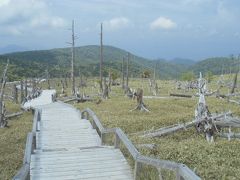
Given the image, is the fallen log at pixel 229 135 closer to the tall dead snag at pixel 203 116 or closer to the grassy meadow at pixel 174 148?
the grassy meadow at pixel 174 148

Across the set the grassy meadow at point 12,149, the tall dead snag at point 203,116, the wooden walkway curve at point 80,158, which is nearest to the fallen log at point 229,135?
the tall dead snag at point 203,116

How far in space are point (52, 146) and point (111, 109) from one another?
1946cm

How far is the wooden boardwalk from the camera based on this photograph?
1459 centimetres

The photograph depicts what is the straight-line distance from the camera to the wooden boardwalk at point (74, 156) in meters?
14.6

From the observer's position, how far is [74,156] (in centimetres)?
1709

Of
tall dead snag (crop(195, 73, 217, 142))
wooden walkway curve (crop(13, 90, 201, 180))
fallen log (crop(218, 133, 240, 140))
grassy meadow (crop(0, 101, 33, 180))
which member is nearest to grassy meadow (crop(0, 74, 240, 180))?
grassy meadow (crop(0, 101, 33, 180))

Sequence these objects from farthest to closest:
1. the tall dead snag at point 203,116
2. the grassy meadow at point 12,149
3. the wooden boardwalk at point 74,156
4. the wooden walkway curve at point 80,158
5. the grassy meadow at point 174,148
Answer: the tall dead snag at point 203,116 → the grassy meadow at point 12,149 → the grassy meadow at point 174,148 → the wooden boardwalk at point 74,156 → the wooden walkway curve at point 80,158

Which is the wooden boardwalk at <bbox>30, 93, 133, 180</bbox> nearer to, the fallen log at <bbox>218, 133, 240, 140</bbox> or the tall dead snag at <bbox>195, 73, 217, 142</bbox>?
the tall dead snag at <bbox>195, 73, 217, 142</bbox>

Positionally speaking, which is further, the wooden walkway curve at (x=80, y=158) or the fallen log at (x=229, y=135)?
the fallen log at (x=229, y=135)

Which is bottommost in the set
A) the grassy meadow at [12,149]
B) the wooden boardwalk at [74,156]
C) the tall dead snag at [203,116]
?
the grassy meadow at [12,149]

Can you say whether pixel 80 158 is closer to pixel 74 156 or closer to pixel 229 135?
pixel 74 156

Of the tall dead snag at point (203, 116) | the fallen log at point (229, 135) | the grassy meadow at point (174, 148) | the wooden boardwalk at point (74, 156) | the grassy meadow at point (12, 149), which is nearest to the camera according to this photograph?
the wooden boardwalk at point (74, 156)

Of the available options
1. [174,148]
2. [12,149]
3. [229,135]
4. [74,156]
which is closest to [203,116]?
[229,135]

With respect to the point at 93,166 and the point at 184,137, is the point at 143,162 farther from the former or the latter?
the point at 184,137
